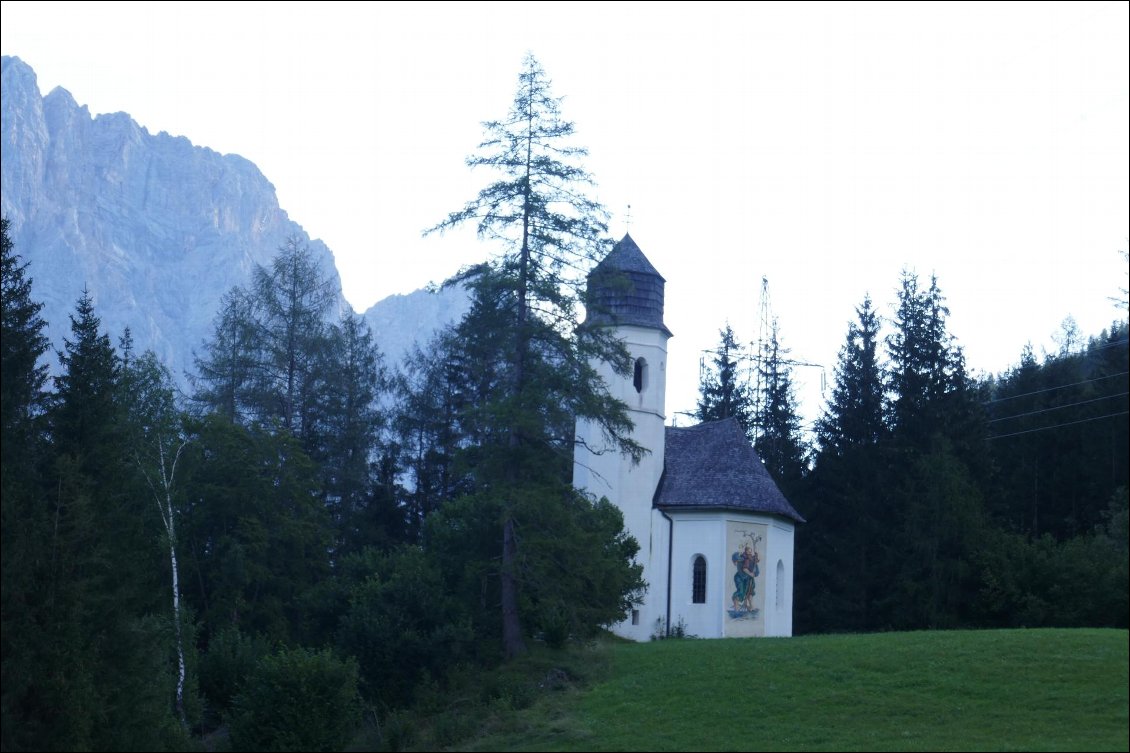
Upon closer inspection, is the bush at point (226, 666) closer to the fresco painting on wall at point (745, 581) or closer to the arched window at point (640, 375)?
the fresco painting on wall at point (745, 581)

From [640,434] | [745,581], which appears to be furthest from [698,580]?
[640,434]

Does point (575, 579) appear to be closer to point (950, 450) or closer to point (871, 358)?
point (950, 450)

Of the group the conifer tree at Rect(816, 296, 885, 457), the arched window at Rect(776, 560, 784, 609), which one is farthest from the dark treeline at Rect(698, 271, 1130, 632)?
the arched window at Rect(776, 560, 784, 609)

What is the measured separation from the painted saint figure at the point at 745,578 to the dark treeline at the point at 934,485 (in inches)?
343

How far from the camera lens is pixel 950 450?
→ 4972 centimetres

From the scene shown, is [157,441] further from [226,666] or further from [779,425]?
[779,425]

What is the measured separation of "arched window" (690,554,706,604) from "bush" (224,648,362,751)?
49.4ft

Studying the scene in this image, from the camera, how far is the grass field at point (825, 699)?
21.0 m

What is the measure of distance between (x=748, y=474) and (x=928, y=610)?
10423mm

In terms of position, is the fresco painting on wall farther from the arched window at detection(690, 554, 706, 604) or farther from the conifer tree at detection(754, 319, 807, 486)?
the conifer tree at detection(754, 319, 807, 486)

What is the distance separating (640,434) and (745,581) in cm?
584

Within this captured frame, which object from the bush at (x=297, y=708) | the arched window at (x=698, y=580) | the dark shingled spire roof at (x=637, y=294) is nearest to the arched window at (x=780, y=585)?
the arched window at (x=698, y=580)

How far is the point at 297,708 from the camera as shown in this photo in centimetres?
2819

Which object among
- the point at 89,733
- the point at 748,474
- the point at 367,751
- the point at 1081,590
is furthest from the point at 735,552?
the point at 89,733
